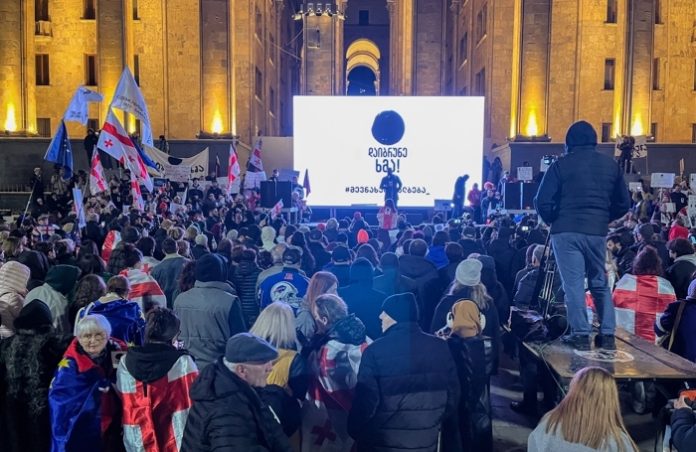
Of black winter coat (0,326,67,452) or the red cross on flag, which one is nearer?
black winter coat (0,326,67,452)

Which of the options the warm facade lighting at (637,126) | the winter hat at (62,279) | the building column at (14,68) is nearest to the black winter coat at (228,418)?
the winter hat at (62,279)

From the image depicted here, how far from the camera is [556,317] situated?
548 cm

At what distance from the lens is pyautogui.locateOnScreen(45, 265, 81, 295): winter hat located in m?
5.70

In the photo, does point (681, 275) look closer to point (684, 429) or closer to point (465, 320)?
point (465, 320)

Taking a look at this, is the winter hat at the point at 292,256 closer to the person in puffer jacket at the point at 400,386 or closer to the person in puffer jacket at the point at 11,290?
the person in puffer jacket at the point at 11,290

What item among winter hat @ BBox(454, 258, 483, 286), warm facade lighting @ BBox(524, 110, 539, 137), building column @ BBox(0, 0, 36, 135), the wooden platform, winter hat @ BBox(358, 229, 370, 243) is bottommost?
the wooden platform

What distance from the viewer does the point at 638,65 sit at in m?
27.4

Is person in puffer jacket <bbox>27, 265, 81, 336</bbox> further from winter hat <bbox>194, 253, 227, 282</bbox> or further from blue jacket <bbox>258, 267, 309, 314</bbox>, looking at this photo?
blue jacket <bbox>258, 267, 309, 314</bbox>

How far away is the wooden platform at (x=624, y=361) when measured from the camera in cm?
431

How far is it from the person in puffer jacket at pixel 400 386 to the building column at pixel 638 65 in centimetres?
2649

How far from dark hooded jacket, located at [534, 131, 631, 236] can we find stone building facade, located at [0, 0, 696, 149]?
2304 cm

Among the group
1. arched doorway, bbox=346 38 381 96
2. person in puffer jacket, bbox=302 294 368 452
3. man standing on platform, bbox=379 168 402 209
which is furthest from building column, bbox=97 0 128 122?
arched doorway, bbox=346 38 381 96

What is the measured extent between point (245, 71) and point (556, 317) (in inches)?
1028

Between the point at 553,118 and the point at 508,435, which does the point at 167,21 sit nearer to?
the point at 553,118
